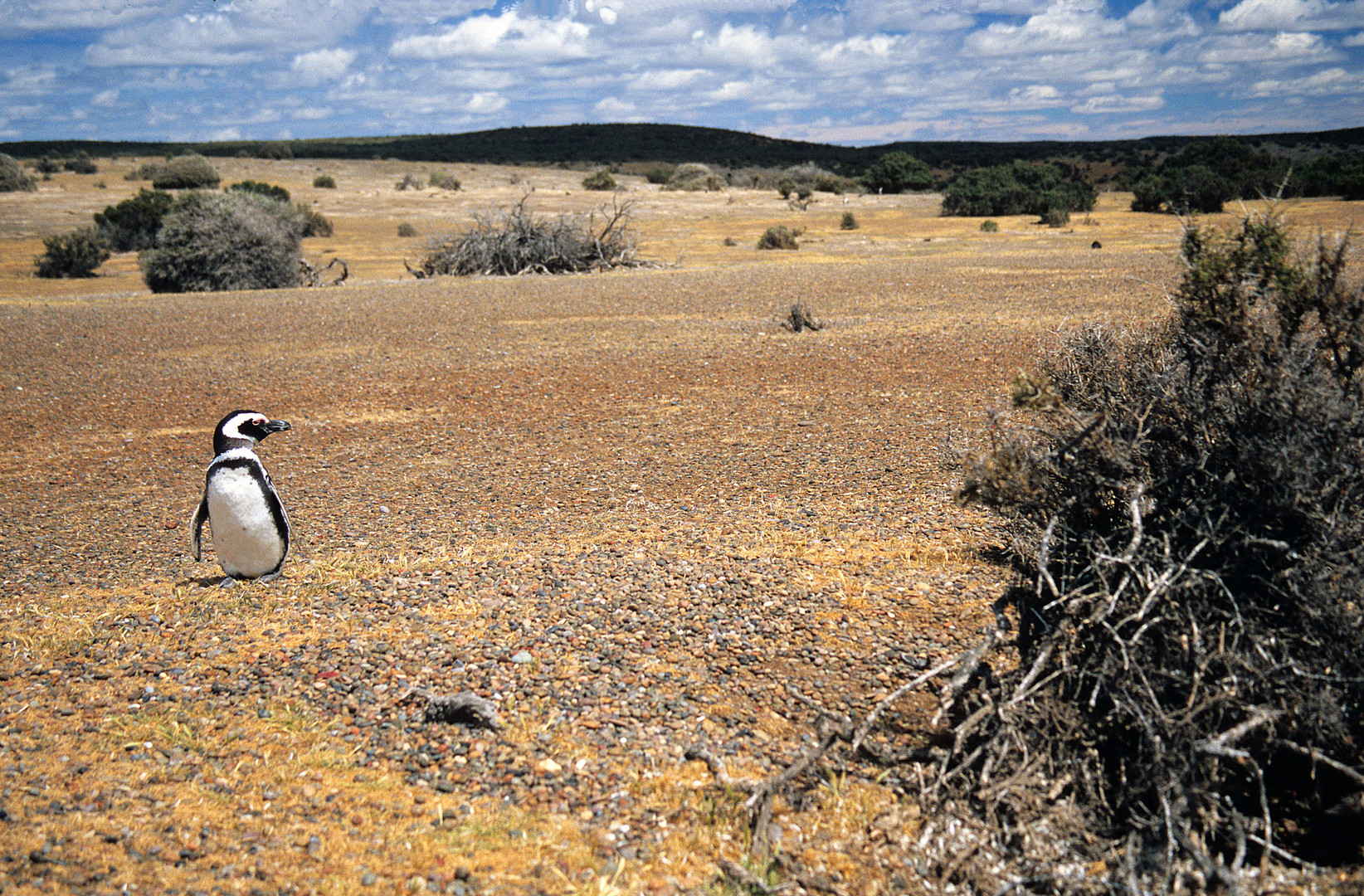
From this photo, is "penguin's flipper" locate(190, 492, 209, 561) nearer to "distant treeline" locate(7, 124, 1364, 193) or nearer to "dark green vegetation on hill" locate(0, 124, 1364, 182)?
"distant treeline" locate(7, 124, 1364, 193)

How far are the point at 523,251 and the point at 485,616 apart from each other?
18.9m

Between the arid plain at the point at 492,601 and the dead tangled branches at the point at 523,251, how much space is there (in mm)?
9271

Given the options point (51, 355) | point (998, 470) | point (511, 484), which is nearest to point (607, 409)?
point (511, 484)

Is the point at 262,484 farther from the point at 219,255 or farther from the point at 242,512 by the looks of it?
the point at 219,255

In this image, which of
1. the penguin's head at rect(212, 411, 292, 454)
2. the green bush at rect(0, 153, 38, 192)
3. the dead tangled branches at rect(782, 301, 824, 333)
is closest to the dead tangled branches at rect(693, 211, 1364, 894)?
the penguin's head at rect(212, 411, 292, 454)

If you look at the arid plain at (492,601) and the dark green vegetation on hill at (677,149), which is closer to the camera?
the arid plain at (492,601)

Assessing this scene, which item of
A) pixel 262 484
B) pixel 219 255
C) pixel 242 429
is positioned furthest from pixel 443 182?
pixel 262 484

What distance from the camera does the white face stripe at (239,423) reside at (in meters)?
5.43

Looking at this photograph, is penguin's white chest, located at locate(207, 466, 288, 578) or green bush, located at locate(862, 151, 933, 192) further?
green bush, located at locate(862, 151, 933, 192)

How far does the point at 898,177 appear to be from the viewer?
167 feet

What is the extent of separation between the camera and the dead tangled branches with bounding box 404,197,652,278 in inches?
890

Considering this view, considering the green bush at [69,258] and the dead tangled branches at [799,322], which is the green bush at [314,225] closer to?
the green bush at [69,258]

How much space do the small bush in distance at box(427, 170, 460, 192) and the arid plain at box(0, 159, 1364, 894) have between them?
38.6 metres

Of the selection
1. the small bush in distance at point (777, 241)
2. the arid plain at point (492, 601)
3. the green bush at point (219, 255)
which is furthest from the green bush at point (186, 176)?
the arid plain at point (492, 601)
